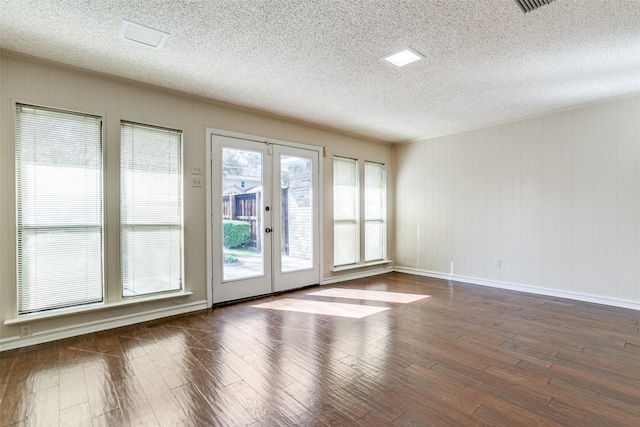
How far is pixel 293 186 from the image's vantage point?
16.1ft

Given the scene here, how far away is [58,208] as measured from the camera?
3.04 metres

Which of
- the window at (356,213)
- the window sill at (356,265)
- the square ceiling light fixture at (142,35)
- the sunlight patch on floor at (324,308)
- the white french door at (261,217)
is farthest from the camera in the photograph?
the window at (356,213)

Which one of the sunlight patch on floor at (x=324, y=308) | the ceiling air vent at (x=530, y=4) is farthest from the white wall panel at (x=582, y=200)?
the ceiling air vent at (x=530, y=4)

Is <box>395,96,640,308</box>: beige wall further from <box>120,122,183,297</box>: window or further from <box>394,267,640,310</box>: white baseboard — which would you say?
<box>120,122,183,297</box>: window

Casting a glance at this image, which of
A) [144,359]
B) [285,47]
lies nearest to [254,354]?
[144,359]

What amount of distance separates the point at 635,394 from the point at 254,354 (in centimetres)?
270

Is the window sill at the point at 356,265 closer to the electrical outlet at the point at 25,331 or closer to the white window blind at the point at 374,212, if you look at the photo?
the white window blind at the point at 374,212

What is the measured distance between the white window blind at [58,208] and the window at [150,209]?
246mm

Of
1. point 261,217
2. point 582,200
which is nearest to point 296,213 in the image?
point 261,217

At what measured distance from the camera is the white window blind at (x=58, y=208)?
289 cm

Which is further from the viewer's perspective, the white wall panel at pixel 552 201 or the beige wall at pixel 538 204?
the white wall panel at pixel 552 201

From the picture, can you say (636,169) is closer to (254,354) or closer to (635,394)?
(635,394)

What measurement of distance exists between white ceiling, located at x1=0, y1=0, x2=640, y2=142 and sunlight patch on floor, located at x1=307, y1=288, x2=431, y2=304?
265 cm

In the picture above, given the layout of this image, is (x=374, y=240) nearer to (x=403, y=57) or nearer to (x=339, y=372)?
(x=403, y=57)
